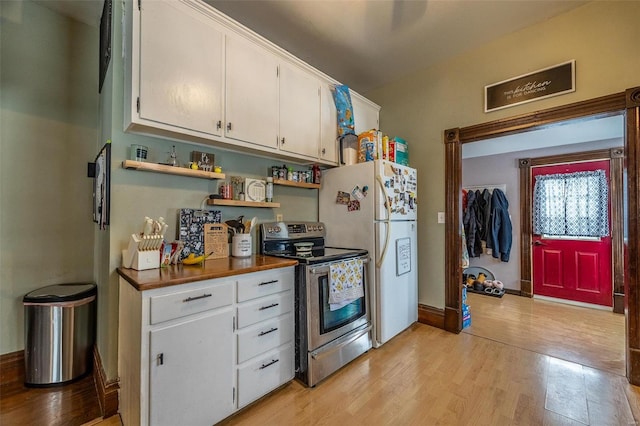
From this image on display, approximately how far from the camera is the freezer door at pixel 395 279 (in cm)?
242

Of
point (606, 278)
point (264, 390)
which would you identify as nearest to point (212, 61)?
point (264, 390)

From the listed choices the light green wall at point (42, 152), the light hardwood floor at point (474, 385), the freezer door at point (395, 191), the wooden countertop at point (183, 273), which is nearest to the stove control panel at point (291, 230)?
the wooden countertop at point (183, 273)

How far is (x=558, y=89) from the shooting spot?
2.25m

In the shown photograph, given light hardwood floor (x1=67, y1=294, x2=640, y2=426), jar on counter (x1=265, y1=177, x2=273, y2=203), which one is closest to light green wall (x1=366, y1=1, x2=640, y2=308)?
light hardwood floor (x1=67, y1=294, x2=640, y2=426)

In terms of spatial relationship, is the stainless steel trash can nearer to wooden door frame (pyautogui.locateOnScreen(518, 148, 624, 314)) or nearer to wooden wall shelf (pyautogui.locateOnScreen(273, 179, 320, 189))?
wooden wall shelf (pyautogui.locateOnScreen(273, 179, 320, 189))

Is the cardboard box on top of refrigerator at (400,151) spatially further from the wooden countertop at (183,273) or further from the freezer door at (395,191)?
the wooden countertop at (183,273)

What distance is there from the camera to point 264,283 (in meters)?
1.71

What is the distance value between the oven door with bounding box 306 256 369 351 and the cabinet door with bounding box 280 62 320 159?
1060mm

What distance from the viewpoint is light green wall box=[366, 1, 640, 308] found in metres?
2.03

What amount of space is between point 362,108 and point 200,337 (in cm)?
269

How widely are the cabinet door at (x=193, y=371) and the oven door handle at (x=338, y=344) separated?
0.60m

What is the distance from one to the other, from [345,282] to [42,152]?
2.56 m

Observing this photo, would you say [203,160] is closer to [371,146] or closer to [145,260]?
[145,260]

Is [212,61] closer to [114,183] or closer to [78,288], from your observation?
[114,183]
